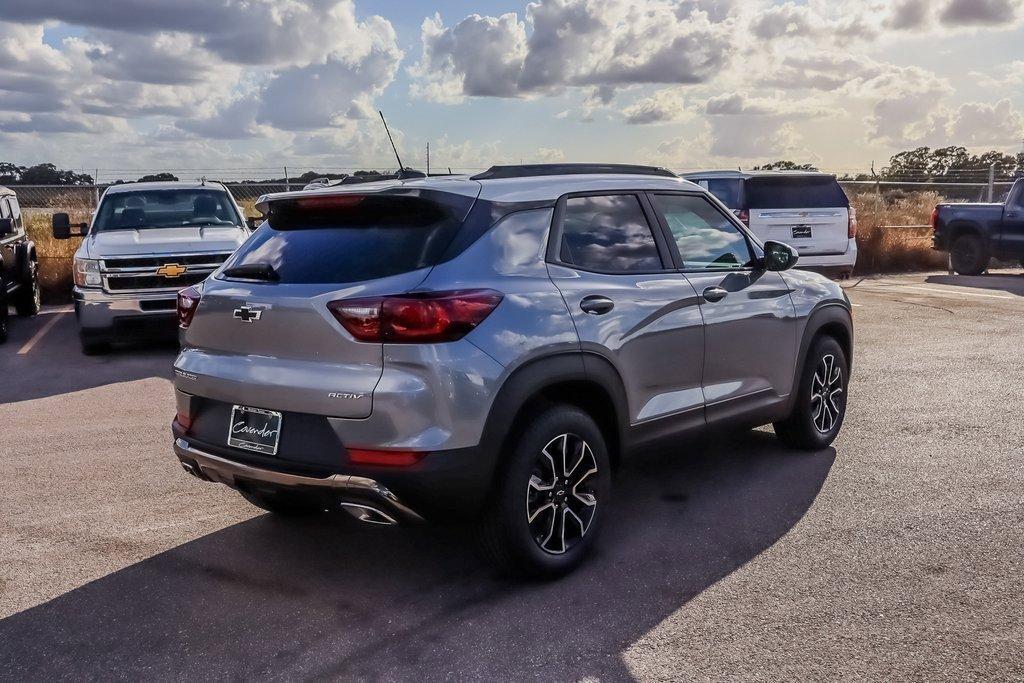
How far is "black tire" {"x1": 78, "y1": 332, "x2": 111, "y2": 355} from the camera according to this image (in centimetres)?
1045

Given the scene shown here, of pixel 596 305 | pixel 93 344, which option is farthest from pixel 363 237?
pixel 93 344

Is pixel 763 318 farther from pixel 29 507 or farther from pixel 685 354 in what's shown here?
pixel 29 507

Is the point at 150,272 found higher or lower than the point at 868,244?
higher

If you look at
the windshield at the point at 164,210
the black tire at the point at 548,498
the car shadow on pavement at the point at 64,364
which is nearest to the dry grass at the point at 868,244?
the car shadow on pavement at the point at 64,364

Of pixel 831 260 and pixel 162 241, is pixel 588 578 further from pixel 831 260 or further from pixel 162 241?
pixel 831 260

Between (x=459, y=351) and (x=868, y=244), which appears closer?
(x=459, y=351)

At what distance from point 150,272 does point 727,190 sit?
24.8ft

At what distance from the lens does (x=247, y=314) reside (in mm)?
4219

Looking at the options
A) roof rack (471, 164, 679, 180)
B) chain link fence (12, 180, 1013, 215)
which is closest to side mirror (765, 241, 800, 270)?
roof rack (471, 164, 679, 180)

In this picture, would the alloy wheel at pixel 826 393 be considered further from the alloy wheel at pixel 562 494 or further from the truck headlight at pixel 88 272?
the truck headlight at pixel 88 272

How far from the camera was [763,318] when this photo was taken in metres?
5.61

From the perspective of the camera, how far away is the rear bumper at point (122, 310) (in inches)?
408

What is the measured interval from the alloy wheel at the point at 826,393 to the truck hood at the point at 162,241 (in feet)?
20.4

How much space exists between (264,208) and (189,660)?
6.82 feet
